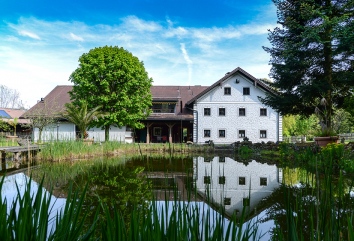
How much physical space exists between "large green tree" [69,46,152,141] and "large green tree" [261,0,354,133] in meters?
11.0

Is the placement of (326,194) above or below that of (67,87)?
below

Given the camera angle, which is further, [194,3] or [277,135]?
[277,135]

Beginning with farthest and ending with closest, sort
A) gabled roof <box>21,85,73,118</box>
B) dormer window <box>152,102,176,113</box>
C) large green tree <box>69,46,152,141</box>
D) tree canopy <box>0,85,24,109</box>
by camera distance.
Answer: tree canopy <box>0,85,24,109</box>, dormer window <box>152,102,176,113</box>, gabled roof <box>21,85,73,118</box>, large green tree <box>69,46,152,141</box>

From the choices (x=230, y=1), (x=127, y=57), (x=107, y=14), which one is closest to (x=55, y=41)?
(x=107, y=14)

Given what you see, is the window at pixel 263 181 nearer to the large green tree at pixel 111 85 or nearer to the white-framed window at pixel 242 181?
the white-framed window at pixel 242 181

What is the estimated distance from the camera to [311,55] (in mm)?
16500

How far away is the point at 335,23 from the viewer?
14828mm

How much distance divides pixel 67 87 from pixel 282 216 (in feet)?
108

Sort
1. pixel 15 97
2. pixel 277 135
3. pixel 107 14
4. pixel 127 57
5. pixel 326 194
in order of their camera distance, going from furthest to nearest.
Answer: pixel 15 97 < pixel 277 135 < pixel 127 57 < pixel 107 14 < pixel 326 194

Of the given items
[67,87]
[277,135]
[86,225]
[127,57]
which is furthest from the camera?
[67,87]

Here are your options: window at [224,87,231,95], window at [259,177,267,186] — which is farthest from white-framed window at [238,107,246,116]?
window at [259,177,267,186]

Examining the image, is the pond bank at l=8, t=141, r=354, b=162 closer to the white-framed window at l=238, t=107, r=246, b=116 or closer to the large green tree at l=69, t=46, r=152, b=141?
the large green tree at l=69, t=46, r=152, b=141

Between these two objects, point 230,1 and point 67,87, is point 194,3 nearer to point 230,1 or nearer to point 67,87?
point 230,1

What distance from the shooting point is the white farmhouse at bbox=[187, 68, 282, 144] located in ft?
91.4
